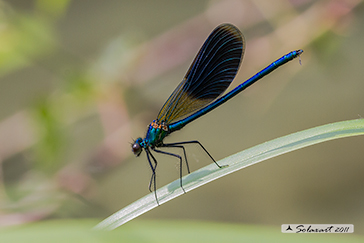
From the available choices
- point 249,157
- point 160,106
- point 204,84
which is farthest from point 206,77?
point 160,106

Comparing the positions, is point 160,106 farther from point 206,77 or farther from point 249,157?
point 249,157

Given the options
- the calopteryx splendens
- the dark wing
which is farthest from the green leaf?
the dark wing

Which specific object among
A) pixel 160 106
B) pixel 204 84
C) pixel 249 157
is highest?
pixel 160 106

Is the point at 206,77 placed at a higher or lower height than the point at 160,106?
lower

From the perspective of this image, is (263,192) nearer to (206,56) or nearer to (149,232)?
(206,56)

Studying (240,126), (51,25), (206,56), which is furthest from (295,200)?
(51,25)

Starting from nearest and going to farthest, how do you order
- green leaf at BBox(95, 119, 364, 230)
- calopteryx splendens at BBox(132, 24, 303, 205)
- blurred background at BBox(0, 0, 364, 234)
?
green leaf at BBox(95, 119, 364, 230) → calopteryx splendens at BBox(132, 24, 303, 205) → blurred background at BBox(0, 0, 364, 234)

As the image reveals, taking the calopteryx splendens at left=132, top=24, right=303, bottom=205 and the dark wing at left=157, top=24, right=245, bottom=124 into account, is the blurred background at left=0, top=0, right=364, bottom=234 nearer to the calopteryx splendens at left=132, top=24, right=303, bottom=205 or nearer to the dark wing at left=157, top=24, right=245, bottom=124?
the calopteryx splendens at left=132, top=24, right=303, bottom=205
